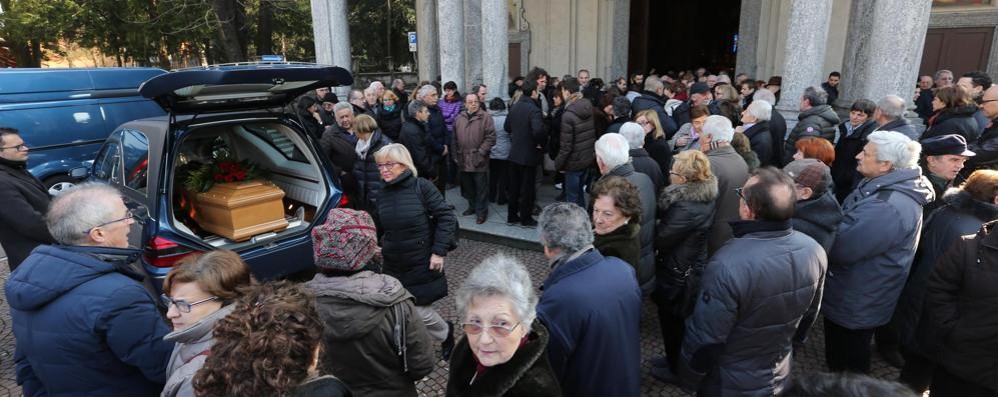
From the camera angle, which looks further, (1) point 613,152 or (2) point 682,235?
(1) point 613,152

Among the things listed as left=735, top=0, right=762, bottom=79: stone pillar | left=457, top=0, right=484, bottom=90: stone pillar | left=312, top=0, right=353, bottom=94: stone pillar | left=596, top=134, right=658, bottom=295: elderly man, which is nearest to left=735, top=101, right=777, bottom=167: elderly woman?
left=596, top=134, right=658, bottom=295: elderly man

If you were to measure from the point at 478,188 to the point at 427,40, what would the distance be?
26.4 feet

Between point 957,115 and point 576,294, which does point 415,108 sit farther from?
point 957,115

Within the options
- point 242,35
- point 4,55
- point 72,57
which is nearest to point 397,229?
point 242,35

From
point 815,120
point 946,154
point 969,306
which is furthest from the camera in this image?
point 815,120

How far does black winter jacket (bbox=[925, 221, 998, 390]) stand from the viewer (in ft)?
7.71

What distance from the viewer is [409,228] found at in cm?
352

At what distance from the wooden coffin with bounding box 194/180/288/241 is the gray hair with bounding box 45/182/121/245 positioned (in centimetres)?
205

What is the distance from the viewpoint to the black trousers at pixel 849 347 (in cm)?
312

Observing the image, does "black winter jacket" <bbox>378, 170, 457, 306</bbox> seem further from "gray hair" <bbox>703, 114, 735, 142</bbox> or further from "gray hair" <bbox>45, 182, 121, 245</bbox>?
"gray hair" <bbox>703, 114, 735, 142</bbox>

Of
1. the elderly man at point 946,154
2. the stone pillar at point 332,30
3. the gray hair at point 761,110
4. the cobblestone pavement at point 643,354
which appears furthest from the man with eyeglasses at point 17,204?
the stone pillar at point 332,30

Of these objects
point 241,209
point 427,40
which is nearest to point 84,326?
point 241,209

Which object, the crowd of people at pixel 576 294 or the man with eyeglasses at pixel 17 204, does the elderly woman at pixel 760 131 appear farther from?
the man with eyeglasses at pixel 17 204

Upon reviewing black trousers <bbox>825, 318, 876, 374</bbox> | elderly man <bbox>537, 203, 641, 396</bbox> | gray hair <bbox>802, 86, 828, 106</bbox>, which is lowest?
black trousers <bbox>825, 318, 876, 374</bbox>
